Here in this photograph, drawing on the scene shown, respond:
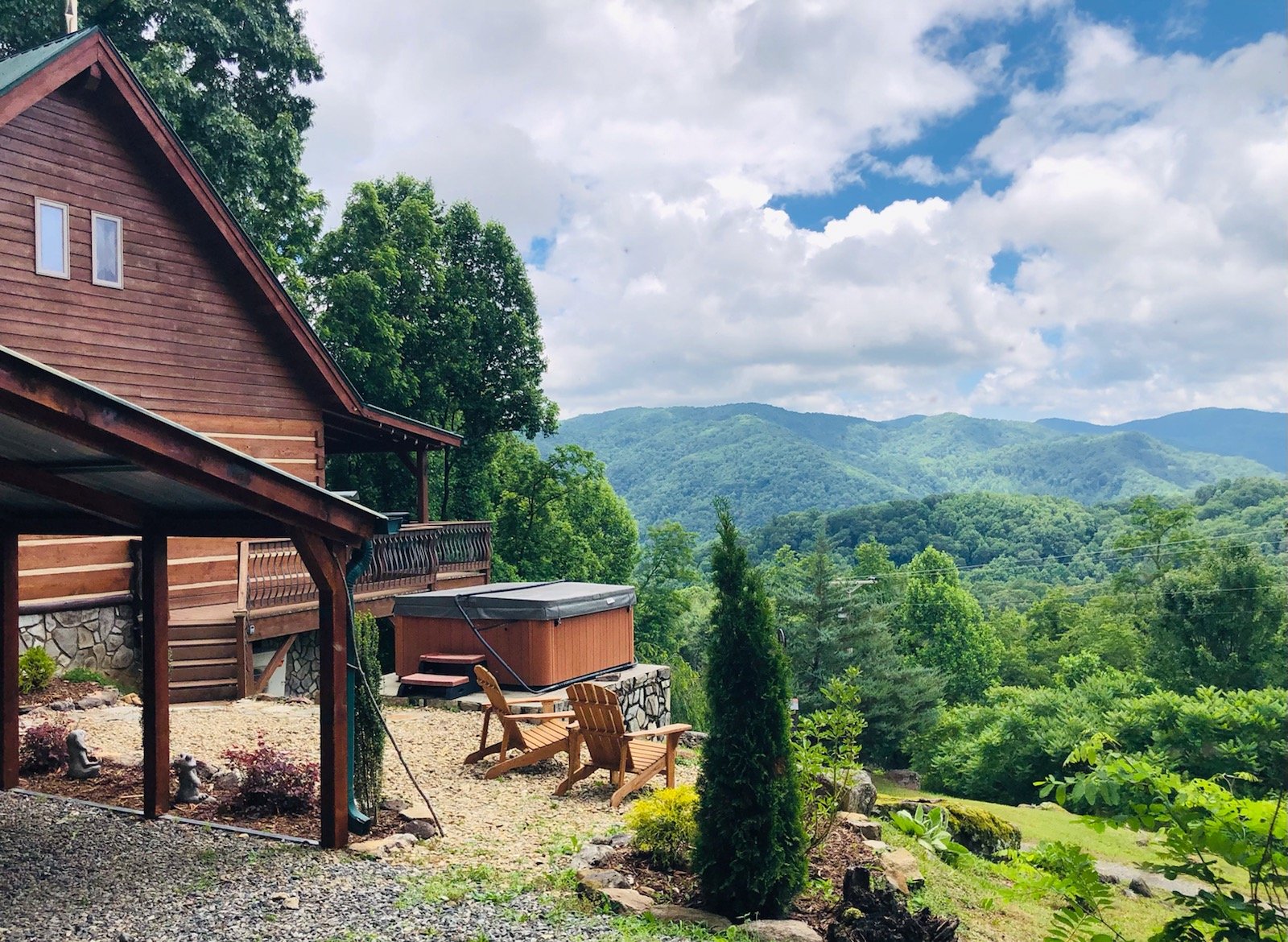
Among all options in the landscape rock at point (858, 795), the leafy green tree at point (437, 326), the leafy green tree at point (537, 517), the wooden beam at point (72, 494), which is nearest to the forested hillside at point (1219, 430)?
the leafy green tree at point (537, 517)

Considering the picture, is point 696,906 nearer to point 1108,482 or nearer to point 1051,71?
point 1051,71

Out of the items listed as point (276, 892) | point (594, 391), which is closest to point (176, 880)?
point (276, 892)

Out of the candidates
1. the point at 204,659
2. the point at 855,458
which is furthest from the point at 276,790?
the point at 855,458

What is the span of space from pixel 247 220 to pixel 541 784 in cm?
1658

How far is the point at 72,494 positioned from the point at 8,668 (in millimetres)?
2349

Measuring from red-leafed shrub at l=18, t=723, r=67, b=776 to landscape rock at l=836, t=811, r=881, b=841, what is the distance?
6268 mm

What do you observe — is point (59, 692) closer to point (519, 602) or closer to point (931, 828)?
point (519, 602)

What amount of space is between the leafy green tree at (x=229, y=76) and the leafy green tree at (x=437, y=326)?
176cm

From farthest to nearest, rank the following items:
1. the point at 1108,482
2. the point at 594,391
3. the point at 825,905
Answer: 1. the point at 1108,482
2. the point at 594,391
3. the point at 825,905

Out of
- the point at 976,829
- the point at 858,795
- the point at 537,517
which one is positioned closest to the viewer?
the point at 858,795

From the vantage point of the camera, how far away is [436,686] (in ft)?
38.9

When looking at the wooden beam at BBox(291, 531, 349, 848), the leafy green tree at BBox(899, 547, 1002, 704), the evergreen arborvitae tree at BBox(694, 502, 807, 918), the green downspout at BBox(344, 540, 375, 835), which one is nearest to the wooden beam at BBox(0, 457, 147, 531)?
the wooden beam at BBox(291, 531, 349, 848)

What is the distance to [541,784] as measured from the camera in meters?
8.44

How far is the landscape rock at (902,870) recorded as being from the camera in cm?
616
